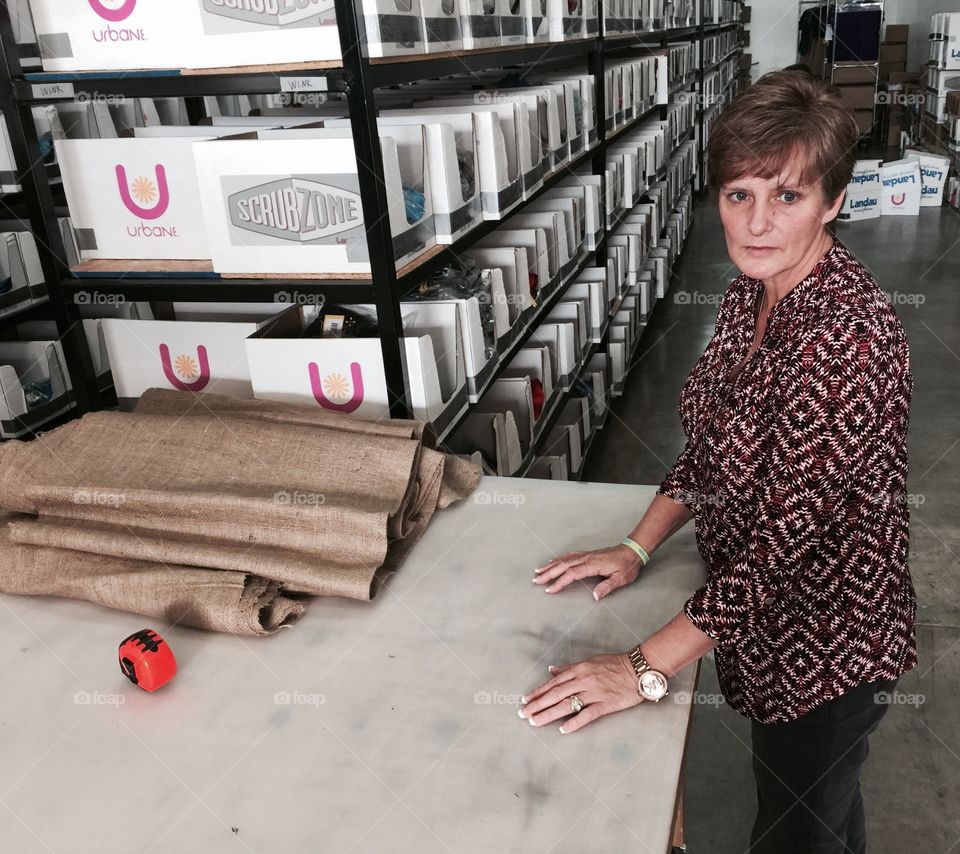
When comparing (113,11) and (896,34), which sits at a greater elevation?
(113,11)

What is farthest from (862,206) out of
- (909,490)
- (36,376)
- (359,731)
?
(359,731)

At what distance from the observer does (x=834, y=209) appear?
1.35 meters

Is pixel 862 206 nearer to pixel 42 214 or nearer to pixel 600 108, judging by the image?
pixel 600 108

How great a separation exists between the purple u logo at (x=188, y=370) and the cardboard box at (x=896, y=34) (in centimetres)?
1328

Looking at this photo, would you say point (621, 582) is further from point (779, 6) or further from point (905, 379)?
point (779, 6)

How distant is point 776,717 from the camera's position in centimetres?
143

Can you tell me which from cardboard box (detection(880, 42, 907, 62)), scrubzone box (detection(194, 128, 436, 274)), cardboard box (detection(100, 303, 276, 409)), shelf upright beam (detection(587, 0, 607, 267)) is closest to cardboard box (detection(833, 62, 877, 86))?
cardboard box (detection(880, 42, 907, 62))

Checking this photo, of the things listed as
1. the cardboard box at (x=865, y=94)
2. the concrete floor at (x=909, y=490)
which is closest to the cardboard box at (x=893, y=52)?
the cardboard box at (x=865, y=94)

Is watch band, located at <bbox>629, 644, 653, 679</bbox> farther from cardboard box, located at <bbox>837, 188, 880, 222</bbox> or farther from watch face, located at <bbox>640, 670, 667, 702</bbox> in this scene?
cardboard box, located at <bbox>837, 188, 880, 222</bbox>

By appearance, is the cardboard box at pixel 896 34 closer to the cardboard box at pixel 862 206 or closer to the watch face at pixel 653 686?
the cardboard box at pixel 862 206

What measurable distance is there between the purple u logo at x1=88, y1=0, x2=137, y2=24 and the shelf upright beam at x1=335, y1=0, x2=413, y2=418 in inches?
19.3

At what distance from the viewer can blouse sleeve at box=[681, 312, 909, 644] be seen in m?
1.19

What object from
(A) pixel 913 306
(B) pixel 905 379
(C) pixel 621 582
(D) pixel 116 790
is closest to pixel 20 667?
(D) pixel 116 790

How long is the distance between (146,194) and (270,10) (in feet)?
1.81
